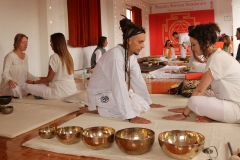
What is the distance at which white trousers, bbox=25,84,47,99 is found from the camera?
360 cm

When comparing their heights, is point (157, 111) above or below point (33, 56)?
below

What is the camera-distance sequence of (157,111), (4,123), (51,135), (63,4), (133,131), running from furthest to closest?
(63,4), (157,111), (4,123), (51,135), (133,131)

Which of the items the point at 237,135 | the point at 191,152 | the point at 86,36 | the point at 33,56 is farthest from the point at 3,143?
the point at 86,36

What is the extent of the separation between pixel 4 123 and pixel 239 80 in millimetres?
1897

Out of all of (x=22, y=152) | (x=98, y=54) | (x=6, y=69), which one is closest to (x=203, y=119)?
(x=22, y=152)

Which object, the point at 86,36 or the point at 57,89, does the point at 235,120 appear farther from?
the point at 86,36

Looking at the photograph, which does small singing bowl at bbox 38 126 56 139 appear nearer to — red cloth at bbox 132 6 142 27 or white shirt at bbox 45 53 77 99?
white shirt at bbox 45 53 77 99

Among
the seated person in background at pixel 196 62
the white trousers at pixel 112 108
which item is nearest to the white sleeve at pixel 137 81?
the white trousers at pixel 112 108

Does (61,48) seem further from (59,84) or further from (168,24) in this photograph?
(168,24)

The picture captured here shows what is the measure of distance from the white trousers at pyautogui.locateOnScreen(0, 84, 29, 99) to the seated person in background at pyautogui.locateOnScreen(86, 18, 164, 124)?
137cm

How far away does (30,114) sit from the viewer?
289 centimetres

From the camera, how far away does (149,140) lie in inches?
68.2

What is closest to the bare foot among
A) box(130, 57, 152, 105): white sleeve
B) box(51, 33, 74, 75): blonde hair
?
box(130, 57, 152, 105): white sleeve

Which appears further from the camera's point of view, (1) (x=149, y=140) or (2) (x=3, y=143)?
(2) (x=3, y=143)
